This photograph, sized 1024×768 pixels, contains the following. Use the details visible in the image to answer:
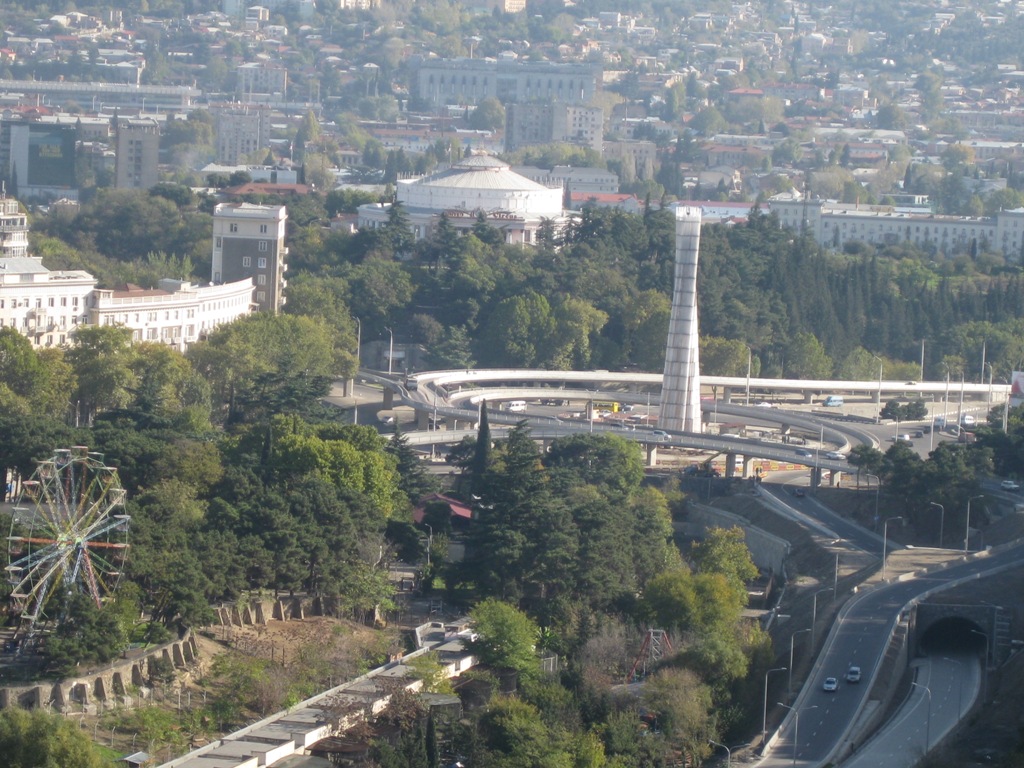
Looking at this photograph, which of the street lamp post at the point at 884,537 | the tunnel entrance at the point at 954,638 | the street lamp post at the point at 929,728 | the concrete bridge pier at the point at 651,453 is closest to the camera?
the street lamp post at the point at 929,728

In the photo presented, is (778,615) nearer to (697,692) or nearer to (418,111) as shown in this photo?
(697,692)

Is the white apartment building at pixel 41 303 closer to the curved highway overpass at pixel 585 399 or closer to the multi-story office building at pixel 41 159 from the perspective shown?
the curved highway overpass at pixel 585 399

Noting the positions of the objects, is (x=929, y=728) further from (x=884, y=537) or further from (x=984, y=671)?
(x=884, y=537)

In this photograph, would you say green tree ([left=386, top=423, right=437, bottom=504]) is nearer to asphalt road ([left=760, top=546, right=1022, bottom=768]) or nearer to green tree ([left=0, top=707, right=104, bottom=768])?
asphalt road ([left=760, top=546, right=1022, bottom=768])

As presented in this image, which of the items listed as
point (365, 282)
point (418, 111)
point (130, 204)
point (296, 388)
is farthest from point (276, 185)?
point (418, 111)

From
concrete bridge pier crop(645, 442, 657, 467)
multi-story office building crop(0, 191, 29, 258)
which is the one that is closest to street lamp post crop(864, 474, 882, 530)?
concrete bridge pier crop(645, 442, 657, 467)

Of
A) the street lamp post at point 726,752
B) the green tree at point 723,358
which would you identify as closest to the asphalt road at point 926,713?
the street lamp post at point 726,752
